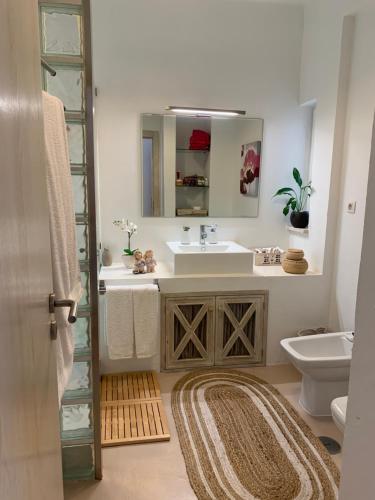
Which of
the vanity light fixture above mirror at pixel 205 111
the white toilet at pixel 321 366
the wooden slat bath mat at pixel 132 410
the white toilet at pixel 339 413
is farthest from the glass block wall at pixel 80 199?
the vanity light fixture above mirror at pixel 205 111

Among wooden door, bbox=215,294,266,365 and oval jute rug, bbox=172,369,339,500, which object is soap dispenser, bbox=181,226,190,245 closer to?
wooden door, bbox=215,294,266,365

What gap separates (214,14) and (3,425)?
316 cm

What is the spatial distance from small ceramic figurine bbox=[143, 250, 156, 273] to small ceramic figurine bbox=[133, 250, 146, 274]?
3cm

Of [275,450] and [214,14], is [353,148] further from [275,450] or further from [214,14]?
[275,450]

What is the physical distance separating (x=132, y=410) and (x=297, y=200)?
214 cm

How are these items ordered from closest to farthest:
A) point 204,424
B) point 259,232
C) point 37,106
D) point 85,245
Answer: point 37,106 → point 85,245 → point 204,424 → point 259,232

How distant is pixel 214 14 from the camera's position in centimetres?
291

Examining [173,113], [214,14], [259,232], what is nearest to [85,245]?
[173,113]

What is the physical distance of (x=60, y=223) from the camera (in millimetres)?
1255

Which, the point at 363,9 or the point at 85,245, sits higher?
the point at 363,9

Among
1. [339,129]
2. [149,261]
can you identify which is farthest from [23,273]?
[339,129]

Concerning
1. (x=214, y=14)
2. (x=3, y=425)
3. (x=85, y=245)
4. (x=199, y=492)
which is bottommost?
(x=199, y=492)

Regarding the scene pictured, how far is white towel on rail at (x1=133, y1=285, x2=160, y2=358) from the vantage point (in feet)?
8.57

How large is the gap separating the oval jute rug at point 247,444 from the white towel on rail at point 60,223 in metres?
1.03
